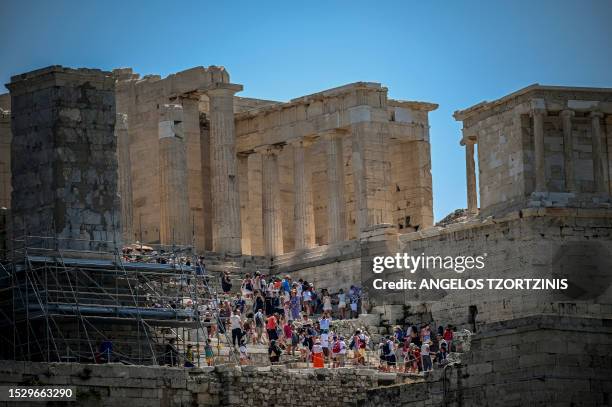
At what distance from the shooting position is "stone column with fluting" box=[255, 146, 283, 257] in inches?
3031

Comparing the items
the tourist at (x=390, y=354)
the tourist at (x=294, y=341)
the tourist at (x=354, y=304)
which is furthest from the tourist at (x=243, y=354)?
the tourist at (x=354, y=304)

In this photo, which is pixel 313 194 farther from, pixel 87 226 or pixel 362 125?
pixel 87 226

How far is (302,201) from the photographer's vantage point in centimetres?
7731

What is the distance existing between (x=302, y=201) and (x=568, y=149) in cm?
1322

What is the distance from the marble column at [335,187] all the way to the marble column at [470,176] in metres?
6.70

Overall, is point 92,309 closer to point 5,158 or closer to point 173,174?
point 173,174

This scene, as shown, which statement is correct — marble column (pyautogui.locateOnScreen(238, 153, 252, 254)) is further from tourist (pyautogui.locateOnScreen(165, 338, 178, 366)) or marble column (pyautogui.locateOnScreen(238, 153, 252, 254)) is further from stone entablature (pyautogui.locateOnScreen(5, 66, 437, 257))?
tourist (pyautogui.locateOnScreen(165, 338, 178, 366))

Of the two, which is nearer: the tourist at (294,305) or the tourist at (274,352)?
the tourist at (274,352)

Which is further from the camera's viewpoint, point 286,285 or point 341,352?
point 286,285

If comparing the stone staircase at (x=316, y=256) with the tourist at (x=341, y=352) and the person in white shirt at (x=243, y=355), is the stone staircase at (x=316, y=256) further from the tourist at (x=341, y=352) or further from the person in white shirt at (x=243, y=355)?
the person in white shirt at (x=243, y=355)

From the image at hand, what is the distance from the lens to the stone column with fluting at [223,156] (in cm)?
7606

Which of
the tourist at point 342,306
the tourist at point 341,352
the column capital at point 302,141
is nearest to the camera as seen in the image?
the tourist at point 341,352

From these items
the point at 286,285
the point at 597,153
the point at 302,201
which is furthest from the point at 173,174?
the point at 597,153

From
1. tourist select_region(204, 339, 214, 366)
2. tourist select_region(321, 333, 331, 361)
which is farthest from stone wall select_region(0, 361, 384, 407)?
tourist select_region(321, 333, 331, 361)
